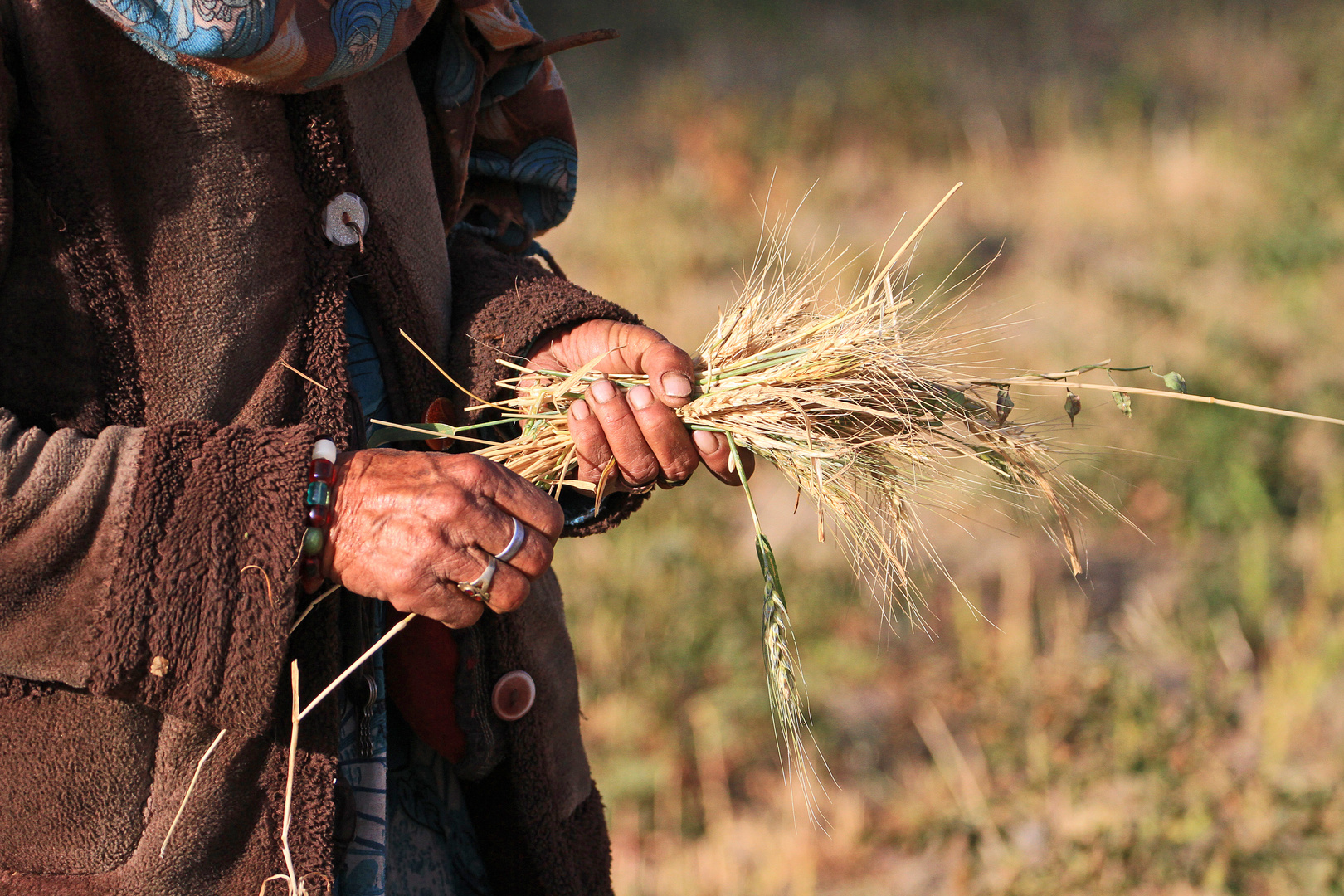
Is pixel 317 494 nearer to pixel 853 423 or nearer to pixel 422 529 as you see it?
pixel 422 529

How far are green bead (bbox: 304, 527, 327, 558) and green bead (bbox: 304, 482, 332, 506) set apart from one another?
0.08ft

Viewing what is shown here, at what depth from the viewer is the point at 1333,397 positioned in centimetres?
402

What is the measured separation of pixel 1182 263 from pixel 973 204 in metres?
1.41

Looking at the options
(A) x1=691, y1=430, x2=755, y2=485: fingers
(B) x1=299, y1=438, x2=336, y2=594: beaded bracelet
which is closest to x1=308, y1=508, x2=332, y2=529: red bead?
(B) x1=299, y1=438, x2=336, y2=594: beaded bracelet

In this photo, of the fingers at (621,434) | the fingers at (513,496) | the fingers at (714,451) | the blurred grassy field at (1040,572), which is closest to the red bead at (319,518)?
the fingers at (513,496)

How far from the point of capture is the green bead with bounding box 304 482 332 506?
979mm

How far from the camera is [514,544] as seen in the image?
3.40ft

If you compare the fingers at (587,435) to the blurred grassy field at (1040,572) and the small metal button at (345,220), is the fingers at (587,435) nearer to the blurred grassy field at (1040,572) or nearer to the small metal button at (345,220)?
the small metal button at (345,220)

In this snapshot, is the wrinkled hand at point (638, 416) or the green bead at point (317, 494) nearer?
the green bead at point (317, 494)

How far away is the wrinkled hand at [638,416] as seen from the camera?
1.25 metres

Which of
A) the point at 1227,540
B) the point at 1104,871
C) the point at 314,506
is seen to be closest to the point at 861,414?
the point at 314,506

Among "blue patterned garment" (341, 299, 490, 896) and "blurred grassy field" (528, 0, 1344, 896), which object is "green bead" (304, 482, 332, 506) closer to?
"blue patterned garment" (341, 299, 490, 896)

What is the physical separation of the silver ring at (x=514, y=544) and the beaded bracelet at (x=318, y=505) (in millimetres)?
162

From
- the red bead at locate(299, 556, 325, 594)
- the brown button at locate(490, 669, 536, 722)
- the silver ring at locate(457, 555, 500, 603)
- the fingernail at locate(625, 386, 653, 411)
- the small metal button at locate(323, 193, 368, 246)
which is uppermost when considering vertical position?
the small metal button at locate(323, 193, 368, 246)
